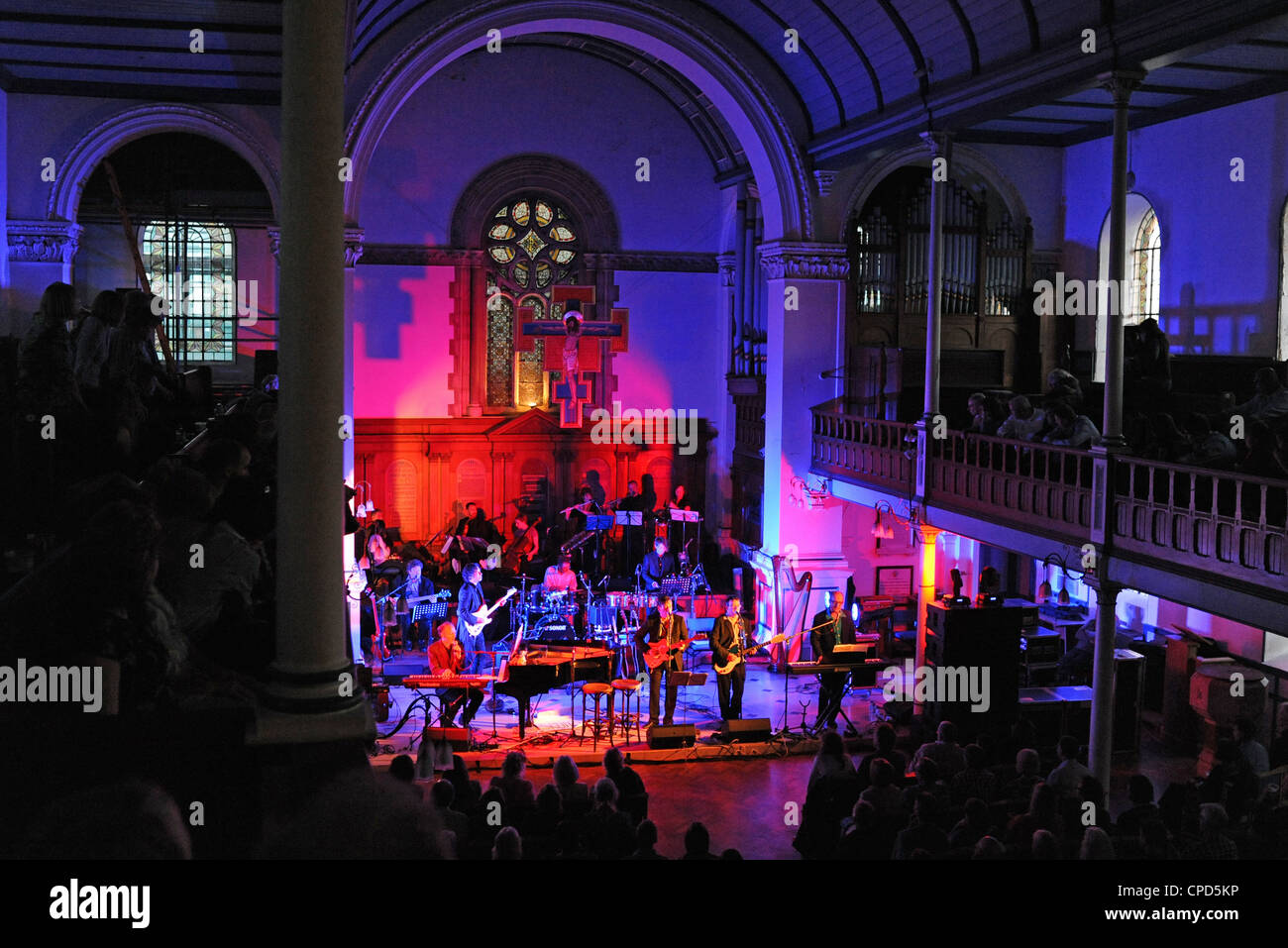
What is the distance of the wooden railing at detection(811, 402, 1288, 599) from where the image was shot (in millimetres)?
9742

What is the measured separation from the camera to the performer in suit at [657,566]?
63.2 feet

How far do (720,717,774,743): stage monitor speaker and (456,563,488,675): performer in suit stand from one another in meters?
3.28

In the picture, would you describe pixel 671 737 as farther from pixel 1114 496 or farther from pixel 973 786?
pixel 1114 496

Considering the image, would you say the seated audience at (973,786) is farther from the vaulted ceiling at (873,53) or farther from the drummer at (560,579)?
the drummer at (560,579)

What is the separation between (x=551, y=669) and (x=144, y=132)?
913 centimetres

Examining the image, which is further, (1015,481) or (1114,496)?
(1015,481)

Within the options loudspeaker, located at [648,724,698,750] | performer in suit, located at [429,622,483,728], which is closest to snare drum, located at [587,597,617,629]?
loudspeaker, located at [648,724,698,750]

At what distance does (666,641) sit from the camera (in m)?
15.0

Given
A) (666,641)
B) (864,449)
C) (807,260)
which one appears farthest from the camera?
(807,260)

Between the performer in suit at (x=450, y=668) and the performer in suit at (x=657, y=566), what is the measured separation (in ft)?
17.5

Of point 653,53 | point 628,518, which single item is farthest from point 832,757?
point 653,53

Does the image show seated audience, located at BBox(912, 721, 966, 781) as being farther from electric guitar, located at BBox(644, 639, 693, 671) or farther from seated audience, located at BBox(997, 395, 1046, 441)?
electric guitar, located at BBox(644, 639, 693, 671)

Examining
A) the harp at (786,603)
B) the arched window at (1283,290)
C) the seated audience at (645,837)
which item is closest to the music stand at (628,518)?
the harp at (786,603)
